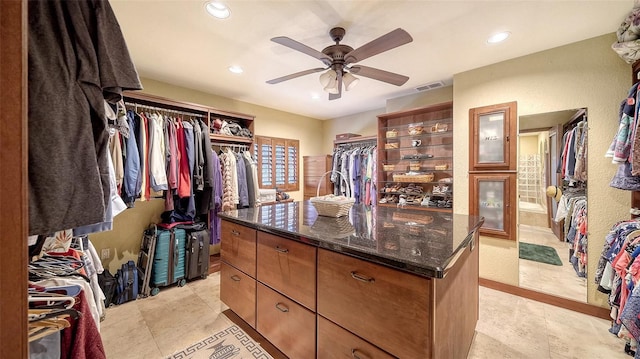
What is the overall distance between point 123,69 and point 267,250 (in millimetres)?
1245

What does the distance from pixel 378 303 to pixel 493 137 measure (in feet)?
8.62

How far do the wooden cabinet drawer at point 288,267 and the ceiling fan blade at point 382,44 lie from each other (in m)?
1.45

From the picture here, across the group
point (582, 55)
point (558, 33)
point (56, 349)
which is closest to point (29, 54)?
point (56, 349)

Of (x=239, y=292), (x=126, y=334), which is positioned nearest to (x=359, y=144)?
(x=239, y=292)

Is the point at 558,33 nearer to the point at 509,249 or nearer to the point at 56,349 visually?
the point at 509,249

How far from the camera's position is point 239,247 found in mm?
1928

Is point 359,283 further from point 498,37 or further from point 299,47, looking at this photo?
point 498,37

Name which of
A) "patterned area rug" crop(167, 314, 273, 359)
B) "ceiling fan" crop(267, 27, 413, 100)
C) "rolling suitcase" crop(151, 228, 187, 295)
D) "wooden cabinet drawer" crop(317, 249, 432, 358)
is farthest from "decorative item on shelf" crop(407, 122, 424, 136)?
"rolling suitcase" crop(151, 228, 187, 295)

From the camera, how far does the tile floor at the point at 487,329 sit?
1807 mm

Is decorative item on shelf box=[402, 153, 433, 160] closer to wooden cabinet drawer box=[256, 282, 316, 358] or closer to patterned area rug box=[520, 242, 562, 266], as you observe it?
patterned area rug box=[520, 242, 562, 266]

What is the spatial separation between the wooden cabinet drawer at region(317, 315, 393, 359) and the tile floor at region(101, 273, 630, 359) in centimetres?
117

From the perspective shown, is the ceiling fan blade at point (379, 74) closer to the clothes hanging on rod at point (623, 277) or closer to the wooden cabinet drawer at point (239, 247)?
the wooden cabinet drawer at point (239, 247)

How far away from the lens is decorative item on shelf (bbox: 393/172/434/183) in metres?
3.59

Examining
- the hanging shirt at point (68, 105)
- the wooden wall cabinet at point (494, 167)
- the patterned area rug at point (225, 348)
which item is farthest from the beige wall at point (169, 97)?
the wooden wall cabinet at point (494, 167)
